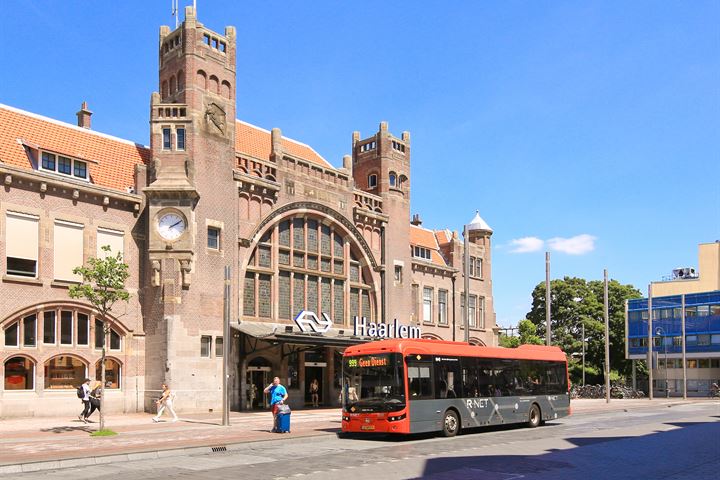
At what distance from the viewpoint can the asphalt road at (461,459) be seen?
15.0m

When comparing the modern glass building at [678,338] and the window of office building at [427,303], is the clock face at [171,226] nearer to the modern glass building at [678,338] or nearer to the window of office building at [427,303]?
the window of office building at [427,303]

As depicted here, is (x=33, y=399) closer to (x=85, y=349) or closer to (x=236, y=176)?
(x=85, y=349)

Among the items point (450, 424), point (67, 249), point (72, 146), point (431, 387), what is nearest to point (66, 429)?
point (67, 249)

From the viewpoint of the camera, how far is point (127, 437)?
74.5 ft

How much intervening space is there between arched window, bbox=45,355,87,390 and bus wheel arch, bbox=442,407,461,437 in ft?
51.7

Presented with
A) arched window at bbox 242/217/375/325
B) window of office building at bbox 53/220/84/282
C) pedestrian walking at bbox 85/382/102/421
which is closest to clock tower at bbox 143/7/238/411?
arched window at bbox 242/217/375/325

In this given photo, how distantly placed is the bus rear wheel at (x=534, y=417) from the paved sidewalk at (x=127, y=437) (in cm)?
710

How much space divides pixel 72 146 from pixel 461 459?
956 inches

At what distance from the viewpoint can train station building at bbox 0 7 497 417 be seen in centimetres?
3030

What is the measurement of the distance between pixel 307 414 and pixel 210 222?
992cm

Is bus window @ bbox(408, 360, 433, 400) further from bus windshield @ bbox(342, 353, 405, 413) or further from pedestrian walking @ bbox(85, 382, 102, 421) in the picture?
pedestrian walking @ bbox(85, 382, 102, 421)

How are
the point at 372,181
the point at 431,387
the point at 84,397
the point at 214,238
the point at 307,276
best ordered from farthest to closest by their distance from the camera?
the point at 372,181 < the point at 307,276 < the point at 214,238 < the point at 84,397 < the point at 431,387

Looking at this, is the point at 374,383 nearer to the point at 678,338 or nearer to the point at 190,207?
the point at 190,207

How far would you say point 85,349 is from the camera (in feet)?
104
